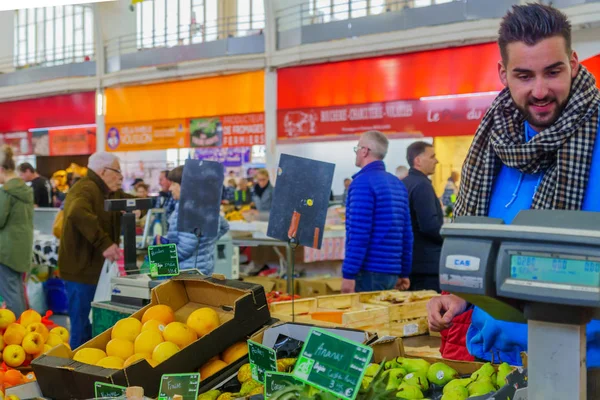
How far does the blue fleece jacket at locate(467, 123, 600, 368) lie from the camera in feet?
5.55

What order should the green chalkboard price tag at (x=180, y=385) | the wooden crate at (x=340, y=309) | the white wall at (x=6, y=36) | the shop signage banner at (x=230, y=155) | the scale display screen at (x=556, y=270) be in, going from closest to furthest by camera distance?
the scale display screen at (x=556, y=270) < the green chalkboard price tag at (x=180, y=385) < the wooden crate at (x=340, y=309) < the shop signage banner at (x=230, y=155) < the white wall at (x=6, y=36)

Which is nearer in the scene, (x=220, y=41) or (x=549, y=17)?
(x=549, y=17)

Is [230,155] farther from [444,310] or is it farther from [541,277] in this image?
[541,277]

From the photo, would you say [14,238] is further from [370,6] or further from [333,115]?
[370,6]

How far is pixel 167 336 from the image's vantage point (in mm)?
2477

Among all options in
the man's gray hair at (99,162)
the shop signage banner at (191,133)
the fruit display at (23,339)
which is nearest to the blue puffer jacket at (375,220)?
the man's gray hair at (99,162)

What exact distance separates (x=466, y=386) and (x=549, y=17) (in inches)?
37.4

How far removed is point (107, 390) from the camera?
200cm

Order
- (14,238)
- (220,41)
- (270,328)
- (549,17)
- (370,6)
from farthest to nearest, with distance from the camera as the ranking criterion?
(220,41), (370,6), (14,238), (270,328), (549,17)

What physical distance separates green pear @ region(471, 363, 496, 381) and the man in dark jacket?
119 inches

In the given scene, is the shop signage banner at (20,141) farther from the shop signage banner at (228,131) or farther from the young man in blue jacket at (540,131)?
the young man in blue jacket at (540,131)

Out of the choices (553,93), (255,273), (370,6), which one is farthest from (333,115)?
(553,93)

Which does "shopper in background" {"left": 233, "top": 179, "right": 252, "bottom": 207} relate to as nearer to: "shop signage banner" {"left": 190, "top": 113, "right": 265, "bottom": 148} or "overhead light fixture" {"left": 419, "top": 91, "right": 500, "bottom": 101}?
"shop signage banner" {"left": 190, "top": 113, "right": 265, "bottom": 148}

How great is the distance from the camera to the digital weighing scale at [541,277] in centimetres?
107
